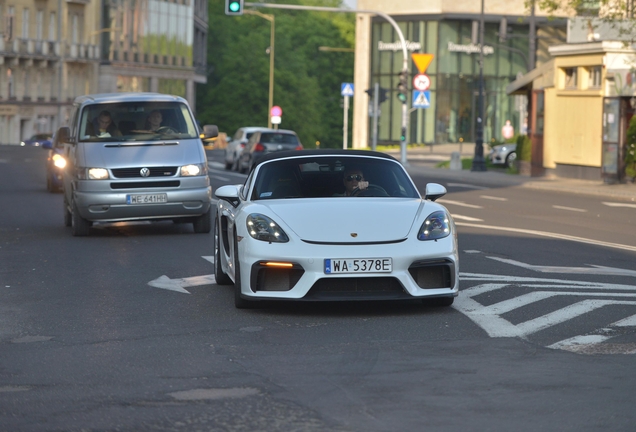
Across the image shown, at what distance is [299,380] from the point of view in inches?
275

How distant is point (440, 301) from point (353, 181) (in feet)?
4.56

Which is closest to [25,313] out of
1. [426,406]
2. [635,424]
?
[426,406]

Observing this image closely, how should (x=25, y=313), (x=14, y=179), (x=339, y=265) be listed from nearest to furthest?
1. (x=339, y=265)
2. (x=25, y=313)
3. (x=14, y=179)

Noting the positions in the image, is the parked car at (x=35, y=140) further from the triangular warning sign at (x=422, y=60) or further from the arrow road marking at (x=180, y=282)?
the arrow road marking at (x=180, y=282)

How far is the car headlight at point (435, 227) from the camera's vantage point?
9664 millimetres

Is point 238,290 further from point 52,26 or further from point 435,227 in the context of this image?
point 52,26

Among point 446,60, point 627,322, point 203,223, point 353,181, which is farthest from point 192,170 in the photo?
point 446,60

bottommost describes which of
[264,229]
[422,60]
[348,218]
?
[264,229]

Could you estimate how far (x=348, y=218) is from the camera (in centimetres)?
968

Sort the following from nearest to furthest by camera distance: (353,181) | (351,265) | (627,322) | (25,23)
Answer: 1. (627,322)
2. (351,265)
3. (353,181)
4. (25,23)

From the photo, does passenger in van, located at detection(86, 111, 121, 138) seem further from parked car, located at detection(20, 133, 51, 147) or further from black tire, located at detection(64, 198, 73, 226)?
parked car, located at detection(20, 133, 51, 147)

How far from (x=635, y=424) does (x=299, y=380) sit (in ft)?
6.25

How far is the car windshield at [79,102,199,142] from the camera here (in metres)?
17.5

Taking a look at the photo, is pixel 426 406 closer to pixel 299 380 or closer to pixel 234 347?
pixel 299 380
